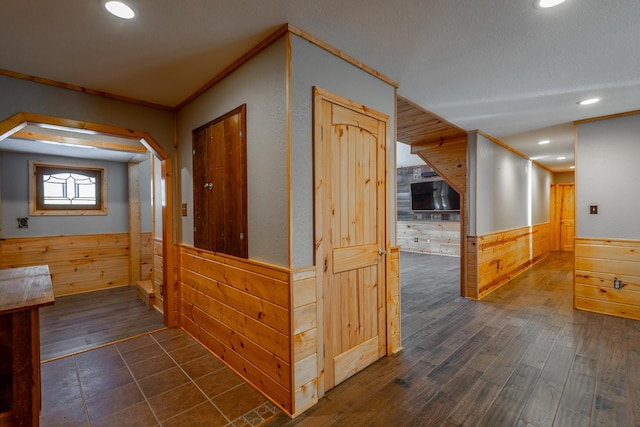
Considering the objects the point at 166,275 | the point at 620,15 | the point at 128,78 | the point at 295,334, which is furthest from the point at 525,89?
the point at 166,275

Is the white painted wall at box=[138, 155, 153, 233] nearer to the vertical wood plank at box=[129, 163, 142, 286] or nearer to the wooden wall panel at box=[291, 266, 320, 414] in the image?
the vertical wood plank at box=[129, 163, 142, 286]

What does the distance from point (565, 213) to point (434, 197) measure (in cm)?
397

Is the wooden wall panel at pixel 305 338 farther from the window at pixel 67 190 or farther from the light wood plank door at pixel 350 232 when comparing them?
the window at pixel 67 190

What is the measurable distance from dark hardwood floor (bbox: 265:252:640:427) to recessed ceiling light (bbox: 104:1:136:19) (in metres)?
2.46

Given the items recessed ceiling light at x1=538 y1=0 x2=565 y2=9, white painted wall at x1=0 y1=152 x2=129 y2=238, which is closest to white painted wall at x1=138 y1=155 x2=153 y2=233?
white painted wall at x1=0 y1=152 x2=129 y2=238

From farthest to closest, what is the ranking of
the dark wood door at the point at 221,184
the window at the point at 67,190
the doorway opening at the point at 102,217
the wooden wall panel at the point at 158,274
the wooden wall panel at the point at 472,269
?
1. the window at the point at 67,190
2. the wooden wall panel at the point at 472,269
3. the wooden wall panel at the point at 158,274
4. the doorway opening at the point at 102,217
5. the dark wood door at the point at 221,184

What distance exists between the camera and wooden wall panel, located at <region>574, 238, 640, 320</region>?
328 centimetres

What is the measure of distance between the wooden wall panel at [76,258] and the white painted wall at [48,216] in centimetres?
13

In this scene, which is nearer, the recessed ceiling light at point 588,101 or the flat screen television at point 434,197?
the recessed ceiling light at point 588,101

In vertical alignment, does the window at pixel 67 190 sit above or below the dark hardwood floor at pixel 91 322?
above

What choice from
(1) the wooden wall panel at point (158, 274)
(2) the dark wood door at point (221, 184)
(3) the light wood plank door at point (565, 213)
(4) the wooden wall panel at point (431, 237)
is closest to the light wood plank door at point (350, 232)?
(2) the dark wood door at point (221, 184)

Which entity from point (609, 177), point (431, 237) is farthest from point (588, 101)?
point (431, 237)

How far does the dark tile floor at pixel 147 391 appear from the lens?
1.78m

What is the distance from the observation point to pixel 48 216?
455 centimetres
